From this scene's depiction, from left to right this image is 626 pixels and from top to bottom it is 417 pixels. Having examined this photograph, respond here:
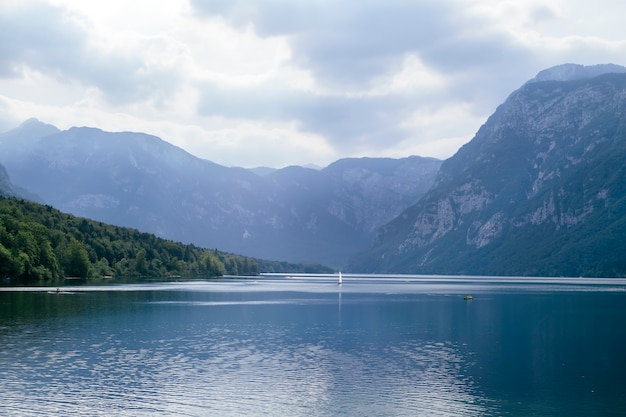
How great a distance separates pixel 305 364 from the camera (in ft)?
216

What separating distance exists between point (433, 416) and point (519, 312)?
8918 cm

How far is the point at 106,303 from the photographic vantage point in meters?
133

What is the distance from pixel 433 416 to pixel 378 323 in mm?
61587

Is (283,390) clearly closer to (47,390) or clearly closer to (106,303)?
(47,390)

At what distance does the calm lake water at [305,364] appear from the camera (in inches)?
1901

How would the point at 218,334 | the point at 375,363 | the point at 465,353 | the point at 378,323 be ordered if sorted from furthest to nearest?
1. the point at 378,323
2. the point at 218,334
3. the point at 465,353
4. the point at 375,363

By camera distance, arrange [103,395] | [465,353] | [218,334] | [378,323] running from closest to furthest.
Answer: [103,395]
[465,353]
[218,334]
[378,323]

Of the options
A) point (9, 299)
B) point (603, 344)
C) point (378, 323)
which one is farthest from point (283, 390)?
point (9, 299)

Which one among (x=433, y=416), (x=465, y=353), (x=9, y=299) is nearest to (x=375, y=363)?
(x=465, y=353)

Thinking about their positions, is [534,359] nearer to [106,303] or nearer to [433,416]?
[433,416]

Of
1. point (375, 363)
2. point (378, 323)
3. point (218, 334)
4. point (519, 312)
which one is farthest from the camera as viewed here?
point (519, 312)

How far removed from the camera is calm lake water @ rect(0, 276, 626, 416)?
158ft

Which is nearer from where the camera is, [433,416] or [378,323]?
[433,416]

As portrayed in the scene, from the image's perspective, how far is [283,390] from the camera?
175ft
